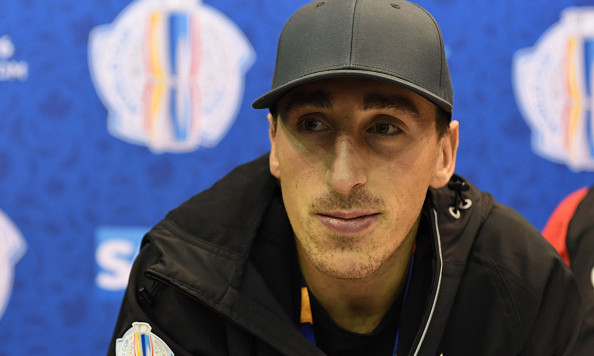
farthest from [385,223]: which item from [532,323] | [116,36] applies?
[116,36]

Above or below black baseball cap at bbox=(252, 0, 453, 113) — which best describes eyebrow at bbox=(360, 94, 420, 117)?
below

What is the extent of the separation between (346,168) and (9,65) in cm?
121

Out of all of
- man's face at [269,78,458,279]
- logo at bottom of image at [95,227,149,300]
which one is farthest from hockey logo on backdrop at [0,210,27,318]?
man's face at [269,78,458,279]

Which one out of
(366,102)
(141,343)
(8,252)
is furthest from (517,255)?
(8,252)

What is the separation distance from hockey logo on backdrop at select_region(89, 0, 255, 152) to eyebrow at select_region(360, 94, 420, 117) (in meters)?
0.86

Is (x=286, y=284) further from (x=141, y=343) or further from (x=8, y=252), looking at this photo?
(x=8, y=252)

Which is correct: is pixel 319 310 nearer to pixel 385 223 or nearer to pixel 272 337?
pixel 272 337

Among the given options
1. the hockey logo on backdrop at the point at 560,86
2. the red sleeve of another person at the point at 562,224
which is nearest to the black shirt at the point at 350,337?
the red sleeve of another person at the point at 562,224

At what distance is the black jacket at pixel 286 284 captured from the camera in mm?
980

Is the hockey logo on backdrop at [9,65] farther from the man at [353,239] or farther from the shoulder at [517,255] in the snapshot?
the shoulder at [517,255]

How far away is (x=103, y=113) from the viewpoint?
163 centimetres

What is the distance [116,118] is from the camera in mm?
1634

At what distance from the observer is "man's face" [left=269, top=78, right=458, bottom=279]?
854 mm

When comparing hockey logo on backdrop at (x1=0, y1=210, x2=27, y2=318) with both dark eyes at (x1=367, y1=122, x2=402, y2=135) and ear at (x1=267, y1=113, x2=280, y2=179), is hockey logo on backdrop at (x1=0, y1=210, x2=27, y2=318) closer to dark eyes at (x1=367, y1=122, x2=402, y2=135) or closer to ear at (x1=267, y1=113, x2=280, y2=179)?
ear at (x1=267, y1=113, x2=280, y2=179)
